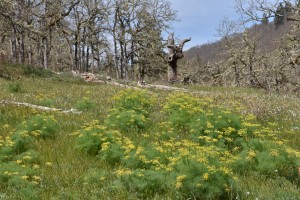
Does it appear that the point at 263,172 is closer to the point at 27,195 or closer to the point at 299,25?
the point at 27,195

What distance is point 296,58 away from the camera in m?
22.8

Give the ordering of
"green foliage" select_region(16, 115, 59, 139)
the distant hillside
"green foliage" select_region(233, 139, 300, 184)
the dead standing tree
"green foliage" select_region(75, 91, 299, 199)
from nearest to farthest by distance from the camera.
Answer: "green foliage" select_region(75, 91, 299, 199)
"green foliage" select_region(233, 139, 300, 184)
"green foliage" select_region(16, 115, 59, 139)
the dead standing tree
the distant hillside

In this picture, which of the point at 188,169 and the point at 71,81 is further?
the point at 71,81

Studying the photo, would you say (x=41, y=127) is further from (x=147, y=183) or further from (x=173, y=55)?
(x=173, y=55)

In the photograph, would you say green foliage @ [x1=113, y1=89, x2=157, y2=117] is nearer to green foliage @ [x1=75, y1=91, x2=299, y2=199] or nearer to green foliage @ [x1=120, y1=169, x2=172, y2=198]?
green foliage @ [x1=75, y1=91, x2=299, y2=199]

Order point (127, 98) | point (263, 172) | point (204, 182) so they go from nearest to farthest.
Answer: point (204, 182)
point (263, 172)
point (127, 98)

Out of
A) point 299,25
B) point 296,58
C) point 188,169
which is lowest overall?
point 188,169

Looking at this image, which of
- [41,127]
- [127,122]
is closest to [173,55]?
[127,122]

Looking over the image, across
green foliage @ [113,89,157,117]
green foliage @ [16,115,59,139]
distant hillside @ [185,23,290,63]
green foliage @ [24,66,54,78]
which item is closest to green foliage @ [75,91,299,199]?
green foliage @ [16,115,59,139]

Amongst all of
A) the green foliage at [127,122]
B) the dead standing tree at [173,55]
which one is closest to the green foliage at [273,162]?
the green foliage at [127,122]

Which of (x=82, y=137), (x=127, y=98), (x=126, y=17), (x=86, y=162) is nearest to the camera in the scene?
(x=86, y=162)

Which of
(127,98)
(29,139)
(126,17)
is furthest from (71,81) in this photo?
(126,17)

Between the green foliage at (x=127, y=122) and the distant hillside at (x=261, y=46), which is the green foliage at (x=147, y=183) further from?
the distant hillside at (x=261, y=46)

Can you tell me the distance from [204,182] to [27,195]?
2361 millimetres
